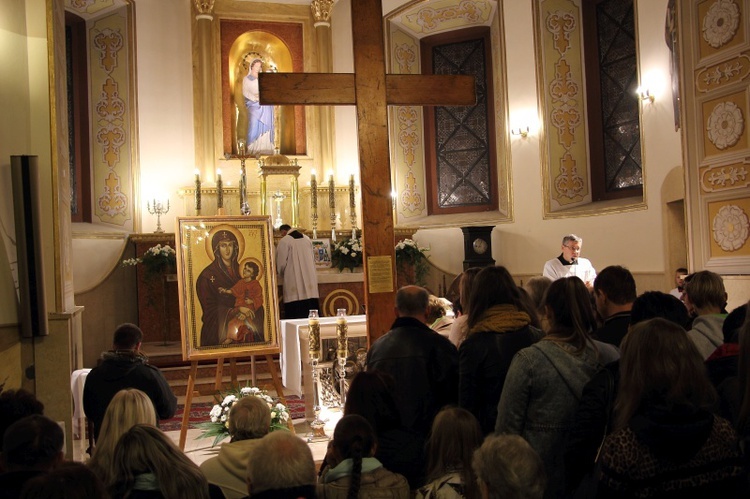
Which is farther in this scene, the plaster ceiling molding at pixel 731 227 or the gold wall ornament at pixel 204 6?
the gold wall ornament at pixel 204 6

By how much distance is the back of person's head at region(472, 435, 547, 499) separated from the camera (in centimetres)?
230

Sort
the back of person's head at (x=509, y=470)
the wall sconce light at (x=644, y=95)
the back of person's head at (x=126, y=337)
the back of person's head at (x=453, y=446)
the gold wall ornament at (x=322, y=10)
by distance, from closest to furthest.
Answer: the back of person's head at (x=509, y=470), the back of person's head at (x=453, y=446), the back of person's head at (x=126, y=337), the wall sconce light at (x=644, y=95), the gold wall ornament at (x=322, y=10)

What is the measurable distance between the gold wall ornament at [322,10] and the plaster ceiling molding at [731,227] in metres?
8.40

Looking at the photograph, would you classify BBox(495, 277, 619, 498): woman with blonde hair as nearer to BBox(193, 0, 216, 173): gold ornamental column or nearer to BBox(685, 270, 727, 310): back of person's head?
BBox(685, 270, 727, 310): back of person's head

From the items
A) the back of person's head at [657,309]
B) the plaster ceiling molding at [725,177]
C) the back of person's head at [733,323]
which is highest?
the plaster ceiling molding at [725,177]

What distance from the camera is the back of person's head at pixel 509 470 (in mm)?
2303

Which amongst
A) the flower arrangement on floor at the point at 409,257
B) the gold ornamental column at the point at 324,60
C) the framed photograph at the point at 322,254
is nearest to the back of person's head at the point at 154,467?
the framed photograph at the point at 322,254

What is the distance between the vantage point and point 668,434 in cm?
212

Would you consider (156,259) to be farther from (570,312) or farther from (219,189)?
(570,312)

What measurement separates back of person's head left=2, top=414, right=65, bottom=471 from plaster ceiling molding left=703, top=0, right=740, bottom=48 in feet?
20.1

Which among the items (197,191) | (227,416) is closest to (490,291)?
(227,416)

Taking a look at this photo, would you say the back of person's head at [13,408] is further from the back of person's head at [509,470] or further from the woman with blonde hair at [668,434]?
the woman with blonde hair at [668,434]

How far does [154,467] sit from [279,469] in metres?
0.43

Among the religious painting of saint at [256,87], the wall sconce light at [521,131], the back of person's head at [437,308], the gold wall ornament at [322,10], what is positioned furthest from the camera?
the gold wall ornament at [322,10]
